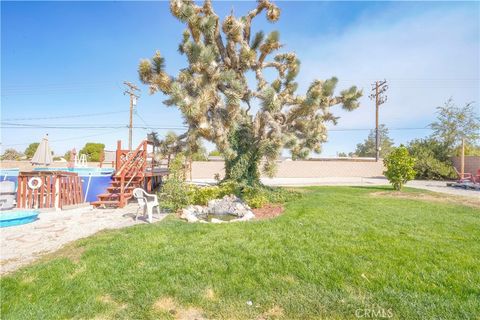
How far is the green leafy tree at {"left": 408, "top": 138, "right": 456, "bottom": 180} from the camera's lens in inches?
882

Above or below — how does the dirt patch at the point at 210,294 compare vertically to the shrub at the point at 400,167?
below

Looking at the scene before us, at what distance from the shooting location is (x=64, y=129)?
35219 mm

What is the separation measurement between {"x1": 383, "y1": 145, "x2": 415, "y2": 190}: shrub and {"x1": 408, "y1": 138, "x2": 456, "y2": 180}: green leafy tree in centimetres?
1261

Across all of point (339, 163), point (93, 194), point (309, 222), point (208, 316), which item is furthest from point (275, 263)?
point (339, 163)

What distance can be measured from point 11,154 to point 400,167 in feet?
168

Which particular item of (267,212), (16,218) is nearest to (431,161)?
(267,212)

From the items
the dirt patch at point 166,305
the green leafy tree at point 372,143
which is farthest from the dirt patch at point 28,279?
the green leafy tree at point 372,143

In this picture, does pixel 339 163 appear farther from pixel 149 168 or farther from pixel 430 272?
pixel 430 272

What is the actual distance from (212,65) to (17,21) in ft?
26.2

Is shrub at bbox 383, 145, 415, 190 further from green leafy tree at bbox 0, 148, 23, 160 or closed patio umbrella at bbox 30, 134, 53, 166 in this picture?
green leafy tree at bbox 0, 148, 23, 160

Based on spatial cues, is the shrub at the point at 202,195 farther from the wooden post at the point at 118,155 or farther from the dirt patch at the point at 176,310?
the dirt patch at the point at 176,310

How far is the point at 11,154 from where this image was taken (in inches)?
1531

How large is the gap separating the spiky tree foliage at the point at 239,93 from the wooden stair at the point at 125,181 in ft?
6.57

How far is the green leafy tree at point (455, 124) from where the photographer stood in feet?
88.2
